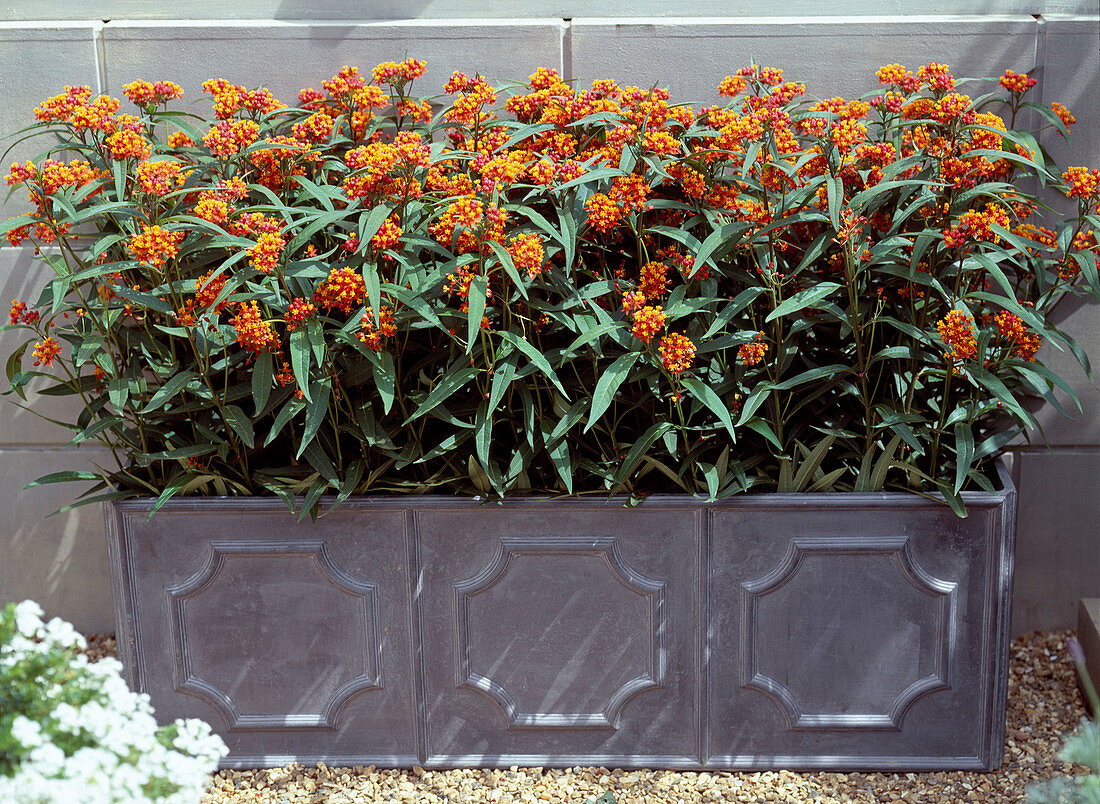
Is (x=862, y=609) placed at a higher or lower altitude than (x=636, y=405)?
lower

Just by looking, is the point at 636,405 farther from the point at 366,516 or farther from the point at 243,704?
the point at 243,704

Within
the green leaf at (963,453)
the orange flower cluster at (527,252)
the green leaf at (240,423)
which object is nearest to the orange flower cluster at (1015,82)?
the green leaf at (963,453)

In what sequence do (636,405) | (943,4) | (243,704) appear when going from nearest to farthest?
(636,405)
(243,704)
(943,4)

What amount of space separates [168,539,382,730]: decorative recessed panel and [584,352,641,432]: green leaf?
1.93 feet

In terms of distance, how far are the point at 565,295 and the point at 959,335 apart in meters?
0.67

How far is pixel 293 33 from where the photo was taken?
2.19m

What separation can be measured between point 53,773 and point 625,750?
45.5 inches

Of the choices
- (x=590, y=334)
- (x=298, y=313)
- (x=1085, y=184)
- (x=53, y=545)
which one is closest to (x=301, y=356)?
(x=298, y=313)

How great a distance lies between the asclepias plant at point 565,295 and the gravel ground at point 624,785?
574 millimetres

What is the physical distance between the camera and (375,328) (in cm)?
163

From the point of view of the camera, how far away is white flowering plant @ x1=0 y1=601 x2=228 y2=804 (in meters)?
1.02

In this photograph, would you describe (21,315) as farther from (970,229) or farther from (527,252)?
(970,229)

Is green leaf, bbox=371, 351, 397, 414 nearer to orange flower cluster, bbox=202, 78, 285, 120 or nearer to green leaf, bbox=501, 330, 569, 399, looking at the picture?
green leaf, bbox=501, 330, 569, 399

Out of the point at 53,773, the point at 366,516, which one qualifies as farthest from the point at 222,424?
the point at 53,773
